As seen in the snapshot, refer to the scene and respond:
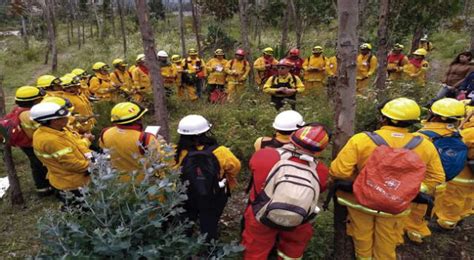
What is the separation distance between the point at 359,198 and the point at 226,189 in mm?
1315

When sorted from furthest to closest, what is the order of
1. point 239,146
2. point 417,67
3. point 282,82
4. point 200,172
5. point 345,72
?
point 417,67, point 282,82, point 239,146, point 200,172, point 345,72

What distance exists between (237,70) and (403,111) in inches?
275

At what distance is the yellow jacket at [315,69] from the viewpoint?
9.67 m

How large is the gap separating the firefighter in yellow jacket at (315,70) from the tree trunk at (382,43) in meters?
1.81

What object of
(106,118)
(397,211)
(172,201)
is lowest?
(106,118)

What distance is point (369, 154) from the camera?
123 inches

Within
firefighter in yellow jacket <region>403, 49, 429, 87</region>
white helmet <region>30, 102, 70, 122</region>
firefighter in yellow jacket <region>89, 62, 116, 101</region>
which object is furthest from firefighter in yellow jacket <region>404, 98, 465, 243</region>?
firefighter in yellow jacket <region>89, 62, 116, 101</region>

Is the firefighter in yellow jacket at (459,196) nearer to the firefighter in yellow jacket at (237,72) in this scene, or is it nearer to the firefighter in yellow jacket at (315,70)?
the firefighter in yellow jacket at (315,70)

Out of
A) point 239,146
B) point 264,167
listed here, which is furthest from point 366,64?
point 264,167

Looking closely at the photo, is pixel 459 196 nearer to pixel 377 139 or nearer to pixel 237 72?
pixel 377 139

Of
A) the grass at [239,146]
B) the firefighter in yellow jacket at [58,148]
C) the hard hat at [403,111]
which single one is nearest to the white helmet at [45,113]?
the firefighter in yellow jacket at [58,148]

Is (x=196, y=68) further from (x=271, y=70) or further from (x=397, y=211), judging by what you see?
(x=397, y=211)

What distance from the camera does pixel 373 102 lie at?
288 inches

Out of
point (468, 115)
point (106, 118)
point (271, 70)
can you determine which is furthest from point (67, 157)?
point (271, 70)
